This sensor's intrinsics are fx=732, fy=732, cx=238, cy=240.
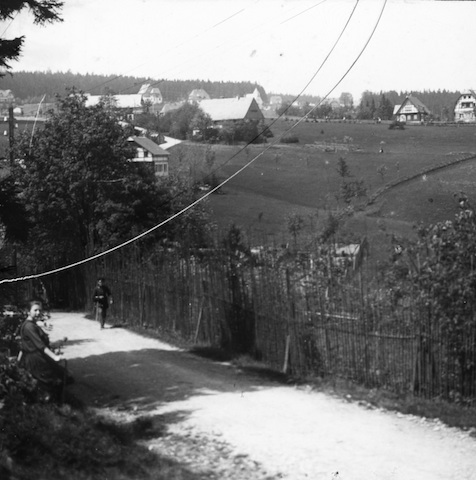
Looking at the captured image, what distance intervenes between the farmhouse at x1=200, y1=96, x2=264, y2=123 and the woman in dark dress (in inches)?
161

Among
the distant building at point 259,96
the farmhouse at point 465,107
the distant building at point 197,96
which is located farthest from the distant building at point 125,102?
the farmhouse at point 465,107

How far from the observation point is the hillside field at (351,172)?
10758 mm

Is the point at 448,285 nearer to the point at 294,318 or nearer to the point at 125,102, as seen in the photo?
the point at 294,318

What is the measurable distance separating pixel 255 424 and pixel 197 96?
4400 millimetres

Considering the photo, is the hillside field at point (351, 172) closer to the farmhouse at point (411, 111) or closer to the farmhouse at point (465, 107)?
the farmhouse at point (411, 111)

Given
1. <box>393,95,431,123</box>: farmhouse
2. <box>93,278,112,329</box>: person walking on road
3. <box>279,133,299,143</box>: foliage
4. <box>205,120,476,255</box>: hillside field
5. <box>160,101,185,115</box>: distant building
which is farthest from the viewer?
<box>93,278,112,329</box>: person walking on road

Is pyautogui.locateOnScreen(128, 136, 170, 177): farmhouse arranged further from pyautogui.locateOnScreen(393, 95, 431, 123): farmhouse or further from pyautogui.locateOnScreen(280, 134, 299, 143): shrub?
pyautogui.locateOnScreen(393, 95, 431, 123): farmhouse

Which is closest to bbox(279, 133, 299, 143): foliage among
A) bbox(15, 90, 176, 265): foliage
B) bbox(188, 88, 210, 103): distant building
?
bbox(188, 88, 210, 103): distant building

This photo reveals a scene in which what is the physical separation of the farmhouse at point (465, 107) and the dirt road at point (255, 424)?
4515mm

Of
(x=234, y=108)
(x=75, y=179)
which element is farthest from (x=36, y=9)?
(x=234, y=108)

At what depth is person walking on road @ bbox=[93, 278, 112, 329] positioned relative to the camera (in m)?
13.0

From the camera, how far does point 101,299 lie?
12945mm

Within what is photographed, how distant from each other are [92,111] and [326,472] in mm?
5734

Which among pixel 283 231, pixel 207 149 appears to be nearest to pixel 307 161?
pixel 283 231
